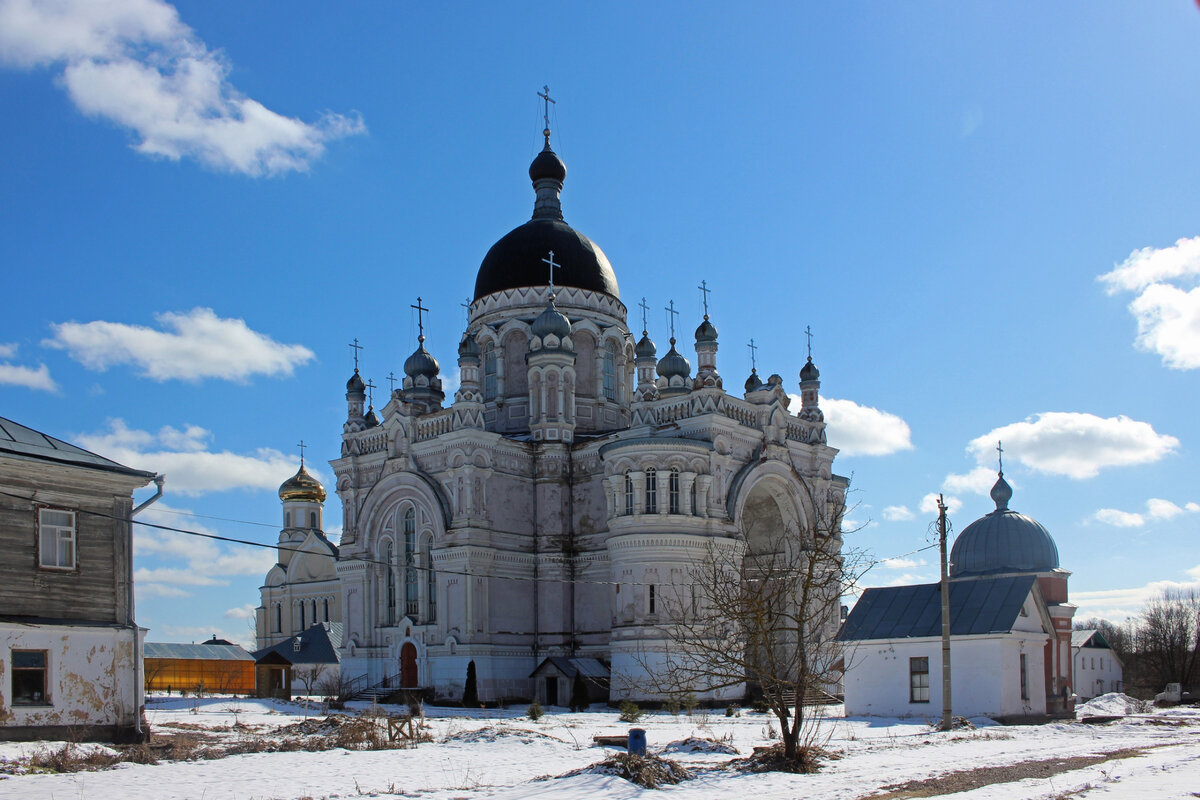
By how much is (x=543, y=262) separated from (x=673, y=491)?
12272mm

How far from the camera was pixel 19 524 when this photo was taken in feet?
59.9

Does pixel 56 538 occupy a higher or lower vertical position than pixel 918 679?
higher

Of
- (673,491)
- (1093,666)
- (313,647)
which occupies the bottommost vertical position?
(1093,666)

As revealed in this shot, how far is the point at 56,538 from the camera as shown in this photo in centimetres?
1873

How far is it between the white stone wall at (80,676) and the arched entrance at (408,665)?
65.7 ft

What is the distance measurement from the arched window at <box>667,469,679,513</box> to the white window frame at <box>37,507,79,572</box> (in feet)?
63.0

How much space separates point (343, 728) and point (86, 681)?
14.6 feet

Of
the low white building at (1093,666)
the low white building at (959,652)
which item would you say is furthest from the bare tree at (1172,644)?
the low white building at (959,652)

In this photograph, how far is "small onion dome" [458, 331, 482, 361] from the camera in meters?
41.1

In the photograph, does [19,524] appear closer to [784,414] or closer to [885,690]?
[885,690]

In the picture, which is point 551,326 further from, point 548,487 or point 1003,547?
point 1003,547

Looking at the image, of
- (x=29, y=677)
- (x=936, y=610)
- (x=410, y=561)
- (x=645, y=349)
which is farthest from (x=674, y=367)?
(x=29, y=677)

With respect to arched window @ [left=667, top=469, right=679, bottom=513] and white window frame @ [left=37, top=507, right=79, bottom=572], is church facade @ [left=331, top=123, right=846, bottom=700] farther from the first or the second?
white window frame @ [left=37, top=507, right=79, bottom=572]

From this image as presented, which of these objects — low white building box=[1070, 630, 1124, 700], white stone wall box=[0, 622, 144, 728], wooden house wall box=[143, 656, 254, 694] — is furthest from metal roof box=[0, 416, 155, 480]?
low white building box=[1070, 630, 1124, 700]
